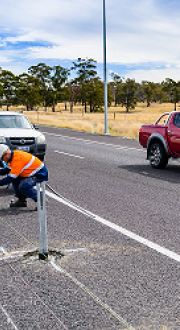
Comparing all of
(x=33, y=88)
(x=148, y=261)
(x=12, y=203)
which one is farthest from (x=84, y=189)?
(x=33, y=88)

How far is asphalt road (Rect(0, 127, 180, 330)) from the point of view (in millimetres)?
3367

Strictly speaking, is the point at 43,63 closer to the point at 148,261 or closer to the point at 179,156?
the point at 179,156

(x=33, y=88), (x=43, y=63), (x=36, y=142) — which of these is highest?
(x=43, y=63)

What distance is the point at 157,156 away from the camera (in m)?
12.0

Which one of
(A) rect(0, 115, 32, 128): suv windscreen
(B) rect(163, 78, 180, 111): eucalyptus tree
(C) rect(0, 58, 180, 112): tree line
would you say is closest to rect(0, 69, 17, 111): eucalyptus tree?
(C) rect(0, 58, 180, 112): tree line

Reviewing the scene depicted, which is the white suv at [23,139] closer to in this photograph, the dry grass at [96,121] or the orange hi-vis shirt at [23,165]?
the orange hi-vis shirt at [23,165]

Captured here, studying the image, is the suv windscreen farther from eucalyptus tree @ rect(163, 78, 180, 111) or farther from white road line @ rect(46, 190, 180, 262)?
eucalyptus tree @ rect(163, 78, 180, 111)

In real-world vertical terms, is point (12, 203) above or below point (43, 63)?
below

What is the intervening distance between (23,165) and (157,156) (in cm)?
638

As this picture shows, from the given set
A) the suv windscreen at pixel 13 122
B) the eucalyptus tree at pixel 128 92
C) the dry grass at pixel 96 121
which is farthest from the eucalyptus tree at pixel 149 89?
the suv windscreen at pixel 13 122

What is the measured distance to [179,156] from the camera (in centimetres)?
1129

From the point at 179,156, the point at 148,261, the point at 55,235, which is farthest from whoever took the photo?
the point at 179,156

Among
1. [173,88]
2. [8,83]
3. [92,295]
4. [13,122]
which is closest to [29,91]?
[8,83]

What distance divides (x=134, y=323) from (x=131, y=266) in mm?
1166
